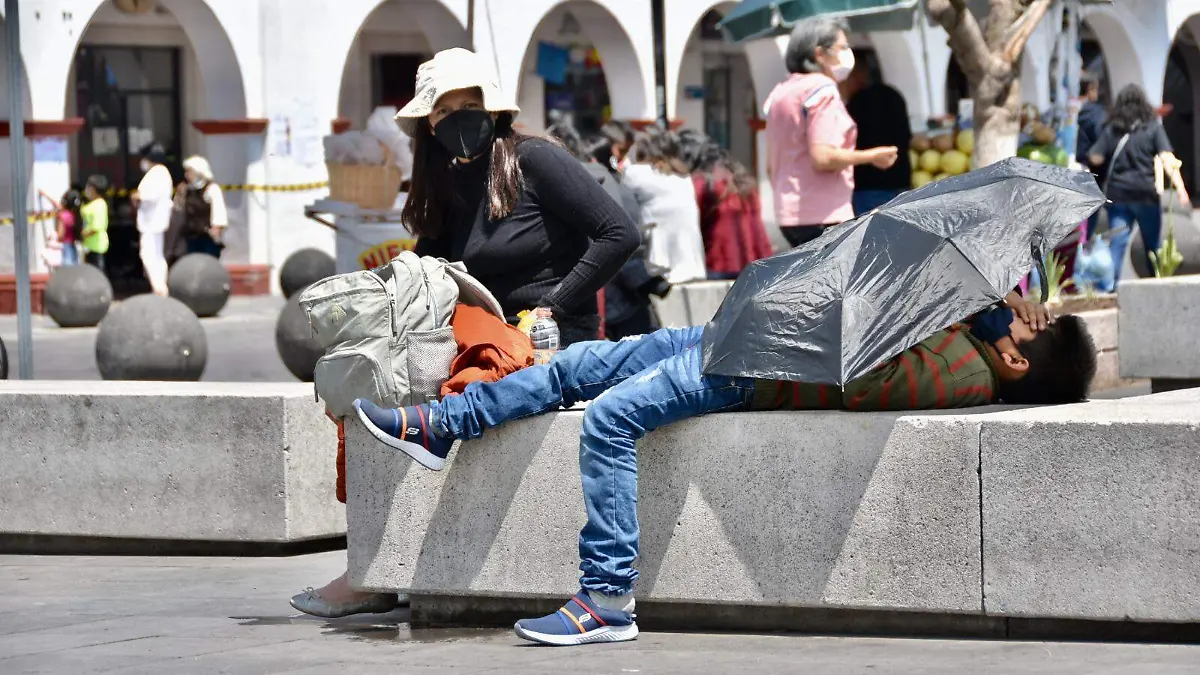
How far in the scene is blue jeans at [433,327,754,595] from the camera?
549 cm

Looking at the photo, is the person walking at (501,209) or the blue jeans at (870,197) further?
the blue jeans at (870,197)

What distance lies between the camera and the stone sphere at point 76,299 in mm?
18828

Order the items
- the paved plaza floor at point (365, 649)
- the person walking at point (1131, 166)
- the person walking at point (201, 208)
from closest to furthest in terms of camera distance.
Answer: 1. the paved plaza floor at point (365, 649)
2. the person walking at point (1131, 166)
3. the person walking at point (201, 208)

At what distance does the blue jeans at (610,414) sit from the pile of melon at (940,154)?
29.9 feet

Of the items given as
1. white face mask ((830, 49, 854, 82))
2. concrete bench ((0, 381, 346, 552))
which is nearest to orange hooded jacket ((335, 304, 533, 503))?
concrete bench ((0, 381, 346, 552))

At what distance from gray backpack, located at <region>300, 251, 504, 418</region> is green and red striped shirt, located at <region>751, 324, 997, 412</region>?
96 centimetres

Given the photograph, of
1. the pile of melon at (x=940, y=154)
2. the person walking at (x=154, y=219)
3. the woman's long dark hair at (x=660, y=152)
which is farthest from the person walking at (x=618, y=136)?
the person walking at (x=154, y=219)

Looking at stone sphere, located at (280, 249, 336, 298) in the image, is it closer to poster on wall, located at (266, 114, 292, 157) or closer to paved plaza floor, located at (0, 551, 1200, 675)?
poster on wall, located at (266, 114, 292, 157)

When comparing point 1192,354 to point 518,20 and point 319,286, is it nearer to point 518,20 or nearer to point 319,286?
point 319,286

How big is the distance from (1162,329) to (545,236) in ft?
17.6

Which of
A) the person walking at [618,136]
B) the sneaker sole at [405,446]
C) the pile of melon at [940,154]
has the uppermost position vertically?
the person walking at [618,136]

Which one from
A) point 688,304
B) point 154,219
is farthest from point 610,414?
point 154,219

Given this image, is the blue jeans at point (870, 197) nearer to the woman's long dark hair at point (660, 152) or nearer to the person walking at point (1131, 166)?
the woman's long dark hair at point (660, 152)

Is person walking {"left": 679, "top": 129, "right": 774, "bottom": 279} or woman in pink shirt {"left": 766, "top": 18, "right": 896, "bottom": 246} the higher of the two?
woman in pink shirt {"left": 766, "top": 18, "right": 896, "bottom": 246}
